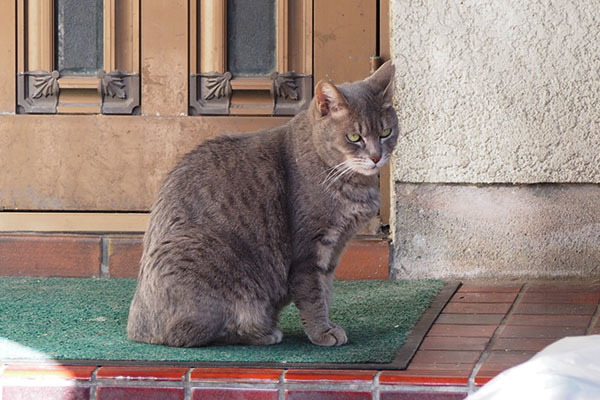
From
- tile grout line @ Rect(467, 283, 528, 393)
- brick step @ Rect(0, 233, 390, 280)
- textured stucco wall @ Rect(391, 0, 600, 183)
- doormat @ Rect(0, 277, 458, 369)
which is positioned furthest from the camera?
brick step @ Rect(0, 233, 390, 280)

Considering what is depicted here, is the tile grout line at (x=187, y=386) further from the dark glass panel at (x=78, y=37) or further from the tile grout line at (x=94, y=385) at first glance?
the dark glass panel at (x=78, y=37)

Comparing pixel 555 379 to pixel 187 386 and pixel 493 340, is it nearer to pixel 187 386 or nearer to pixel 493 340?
pixel 187 386

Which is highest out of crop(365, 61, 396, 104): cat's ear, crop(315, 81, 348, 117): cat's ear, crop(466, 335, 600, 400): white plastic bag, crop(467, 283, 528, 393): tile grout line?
crop(365, 61, 396, 104): cat's ear

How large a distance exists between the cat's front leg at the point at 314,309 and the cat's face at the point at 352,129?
1.14 ft

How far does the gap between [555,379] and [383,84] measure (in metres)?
1.80

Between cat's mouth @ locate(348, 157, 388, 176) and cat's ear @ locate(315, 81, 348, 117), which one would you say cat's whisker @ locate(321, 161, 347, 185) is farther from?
cat's ear @ locate(315, 81, 348, 117)

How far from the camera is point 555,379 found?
1.22 meters

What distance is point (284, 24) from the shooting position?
3928mm

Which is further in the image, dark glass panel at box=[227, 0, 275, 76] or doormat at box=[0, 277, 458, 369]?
dark glass panel at box=[227, 0, 275, 76]

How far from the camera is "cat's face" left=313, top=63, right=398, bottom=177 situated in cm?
280

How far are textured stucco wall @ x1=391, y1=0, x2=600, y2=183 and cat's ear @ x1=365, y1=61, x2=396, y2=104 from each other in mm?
841

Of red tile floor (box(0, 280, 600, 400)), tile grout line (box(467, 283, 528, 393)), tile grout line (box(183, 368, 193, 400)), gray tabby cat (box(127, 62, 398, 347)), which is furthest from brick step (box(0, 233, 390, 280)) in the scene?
tile grout line (box(183, 368, 193, 400))

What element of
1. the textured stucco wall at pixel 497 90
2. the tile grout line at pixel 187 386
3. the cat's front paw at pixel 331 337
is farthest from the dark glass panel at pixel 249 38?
the tile grout line at pixel 187 386

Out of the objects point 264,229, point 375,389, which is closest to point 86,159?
point 264,229
